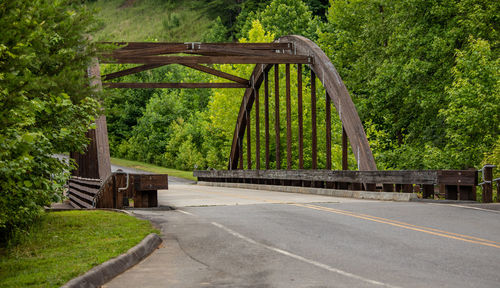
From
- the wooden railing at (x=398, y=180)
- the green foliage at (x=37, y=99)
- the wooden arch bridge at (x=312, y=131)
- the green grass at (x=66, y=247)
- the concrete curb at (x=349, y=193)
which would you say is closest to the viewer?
the green foliage at (x=37, y=99)

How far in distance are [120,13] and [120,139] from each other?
11141 centimetres

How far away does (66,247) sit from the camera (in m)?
9.27

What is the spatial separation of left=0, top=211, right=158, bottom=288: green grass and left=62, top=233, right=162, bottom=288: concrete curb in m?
0.12

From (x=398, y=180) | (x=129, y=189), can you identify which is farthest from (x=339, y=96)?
(x=129, y=189)

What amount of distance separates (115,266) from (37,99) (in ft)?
7.96

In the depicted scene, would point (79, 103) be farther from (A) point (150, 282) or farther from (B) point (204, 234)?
(A) point (150, 282)

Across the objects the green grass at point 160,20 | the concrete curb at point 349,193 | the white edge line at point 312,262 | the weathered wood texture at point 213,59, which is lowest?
the white edge line at point 312,262

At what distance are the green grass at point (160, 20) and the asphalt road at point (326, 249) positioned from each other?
87.2 metres

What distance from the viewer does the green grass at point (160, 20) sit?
405 ft

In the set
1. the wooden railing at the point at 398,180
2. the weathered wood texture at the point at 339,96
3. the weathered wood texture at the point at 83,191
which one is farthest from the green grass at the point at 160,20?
the wooden railing at the point at 398,180

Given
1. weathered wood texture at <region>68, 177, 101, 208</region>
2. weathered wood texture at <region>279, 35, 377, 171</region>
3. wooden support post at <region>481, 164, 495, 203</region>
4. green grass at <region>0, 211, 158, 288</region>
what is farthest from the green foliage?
weathered wood texture at <region>279, 35, 377, 171</region>

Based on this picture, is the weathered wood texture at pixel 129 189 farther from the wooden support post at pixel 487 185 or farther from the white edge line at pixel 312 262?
Result: the wooden support post at pixel 487 185

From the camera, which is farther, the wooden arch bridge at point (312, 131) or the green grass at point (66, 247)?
the wooden arch bridge at point (312, 131)

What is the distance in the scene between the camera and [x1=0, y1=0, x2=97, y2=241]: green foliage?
6.61 metres
